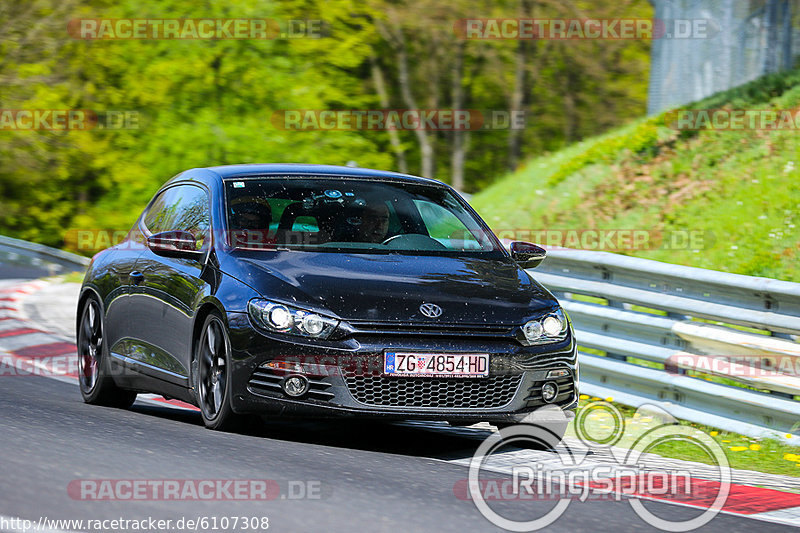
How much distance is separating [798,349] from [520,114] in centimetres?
3214

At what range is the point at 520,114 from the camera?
131 feet

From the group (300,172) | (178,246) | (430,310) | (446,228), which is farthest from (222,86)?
(430,310)

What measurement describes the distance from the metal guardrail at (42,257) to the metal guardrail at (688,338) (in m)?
13.7

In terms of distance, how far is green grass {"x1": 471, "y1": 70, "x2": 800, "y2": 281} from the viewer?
1314cm

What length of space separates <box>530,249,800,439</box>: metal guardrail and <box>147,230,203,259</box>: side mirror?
10.8 feet

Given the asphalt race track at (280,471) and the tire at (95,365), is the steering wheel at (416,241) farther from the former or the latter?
the tire at (95,365)

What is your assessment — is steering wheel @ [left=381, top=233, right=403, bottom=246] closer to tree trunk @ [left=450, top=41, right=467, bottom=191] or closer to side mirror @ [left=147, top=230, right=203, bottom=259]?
side mirror @ [left=147, top=230, right=203, bottom=259]

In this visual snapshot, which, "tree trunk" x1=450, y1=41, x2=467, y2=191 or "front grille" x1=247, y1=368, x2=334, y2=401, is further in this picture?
"tree trunk" x1=450, y1=41, x2=467, y2=191

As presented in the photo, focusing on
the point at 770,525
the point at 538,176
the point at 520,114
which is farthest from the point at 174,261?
the point at 520,114

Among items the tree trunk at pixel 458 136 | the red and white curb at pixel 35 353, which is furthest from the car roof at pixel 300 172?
the tree trunk at pixel 458 136

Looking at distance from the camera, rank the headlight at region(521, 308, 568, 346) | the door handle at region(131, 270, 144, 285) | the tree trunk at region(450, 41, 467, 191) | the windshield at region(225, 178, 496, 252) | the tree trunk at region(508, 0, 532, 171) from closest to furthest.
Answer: the headlight at region(521, 308, 568, 346) → the windshield at region(225, 178, 496, 252) → the door handle at region(131, 270, 144, 285) → the tree trunk at region(508, 0, 532, 171) → the tree trunk at region(450, 41, 467, 191)

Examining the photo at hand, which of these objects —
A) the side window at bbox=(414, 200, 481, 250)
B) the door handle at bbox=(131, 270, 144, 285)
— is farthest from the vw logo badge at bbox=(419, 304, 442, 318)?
the door handle at bbox=(131, 270, 144, 285)

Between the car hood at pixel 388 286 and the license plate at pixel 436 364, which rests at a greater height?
the car hood at pixel 388 286

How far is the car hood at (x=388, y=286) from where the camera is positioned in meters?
7.19
